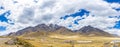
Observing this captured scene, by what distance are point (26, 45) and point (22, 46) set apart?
2.12m

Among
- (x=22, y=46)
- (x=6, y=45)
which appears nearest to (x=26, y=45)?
(x=22, y=46)

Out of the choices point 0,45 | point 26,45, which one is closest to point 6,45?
point 0,45

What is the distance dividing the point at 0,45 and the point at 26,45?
34.5 feet

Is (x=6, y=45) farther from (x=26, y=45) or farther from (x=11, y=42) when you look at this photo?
(x=26, y=45)

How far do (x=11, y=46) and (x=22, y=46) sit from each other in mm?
4523

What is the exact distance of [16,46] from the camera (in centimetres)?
9544

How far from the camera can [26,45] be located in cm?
9681

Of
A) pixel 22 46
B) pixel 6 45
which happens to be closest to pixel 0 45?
pixel 6 45

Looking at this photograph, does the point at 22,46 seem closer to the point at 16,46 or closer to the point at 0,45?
the point at 16,46

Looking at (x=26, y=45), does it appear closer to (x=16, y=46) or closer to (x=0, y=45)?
(x=16, y=46)

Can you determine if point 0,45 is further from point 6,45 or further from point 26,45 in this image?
point 26,45

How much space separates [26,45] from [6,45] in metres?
8.64

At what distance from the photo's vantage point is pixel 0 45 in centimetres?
9894

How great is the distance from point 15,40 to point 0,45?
6.11 m
